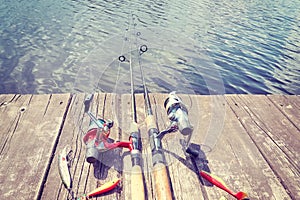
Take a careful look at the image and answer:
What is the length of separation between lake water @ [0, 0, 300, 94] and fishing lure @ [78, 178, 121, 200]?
3.16 m

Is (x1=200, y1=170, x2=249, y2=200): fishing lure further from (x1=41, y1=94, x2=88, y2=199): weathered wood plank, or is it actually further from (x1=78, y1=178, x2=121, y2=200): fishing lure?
(x1=41, y1=94, x2=88, y2=199): weathered wood plank

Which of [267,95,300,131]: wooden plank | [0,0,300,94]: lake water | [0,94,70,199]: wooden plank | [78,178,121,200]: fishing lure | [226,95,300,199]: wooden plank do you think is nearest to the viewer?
[78,178,121,200]: fishing lure

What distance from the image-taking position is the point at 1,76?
9.59 m

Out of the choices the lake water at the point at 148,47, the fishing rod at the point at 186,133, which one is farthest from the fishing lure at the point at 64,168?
the lake water at the point at 148,47

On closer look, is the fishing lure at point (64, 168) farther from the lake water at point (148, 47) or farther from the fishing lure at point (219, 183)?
the lake water at point (148, 47)

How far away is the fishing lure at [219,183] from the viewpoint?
3264 mm

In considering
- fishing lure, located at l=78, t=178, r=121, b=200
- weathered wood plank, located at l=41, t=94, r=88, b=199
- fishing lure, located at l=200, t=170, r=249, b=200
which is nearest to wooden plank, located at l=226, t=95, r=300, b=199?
fishing lure, located at l=200, t=170, r=249, b=200

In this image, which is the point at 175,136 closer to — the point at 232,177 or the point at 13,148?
the point at 232,177

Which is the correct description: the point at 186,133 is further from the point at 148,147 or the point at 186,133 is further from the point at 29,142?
the point at 29,142

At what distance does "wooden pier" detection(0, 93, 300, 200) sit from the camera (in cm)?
343

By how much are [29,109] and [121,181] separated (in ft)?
8.68

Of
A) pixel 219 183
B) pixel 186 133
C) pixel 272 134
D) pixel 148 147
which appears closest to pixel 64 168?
pixel 148 147

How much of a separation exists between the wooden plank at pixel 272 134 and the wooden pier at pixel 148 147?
16mm

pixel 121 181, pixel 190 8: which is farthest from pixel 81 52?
pixel 190 8
